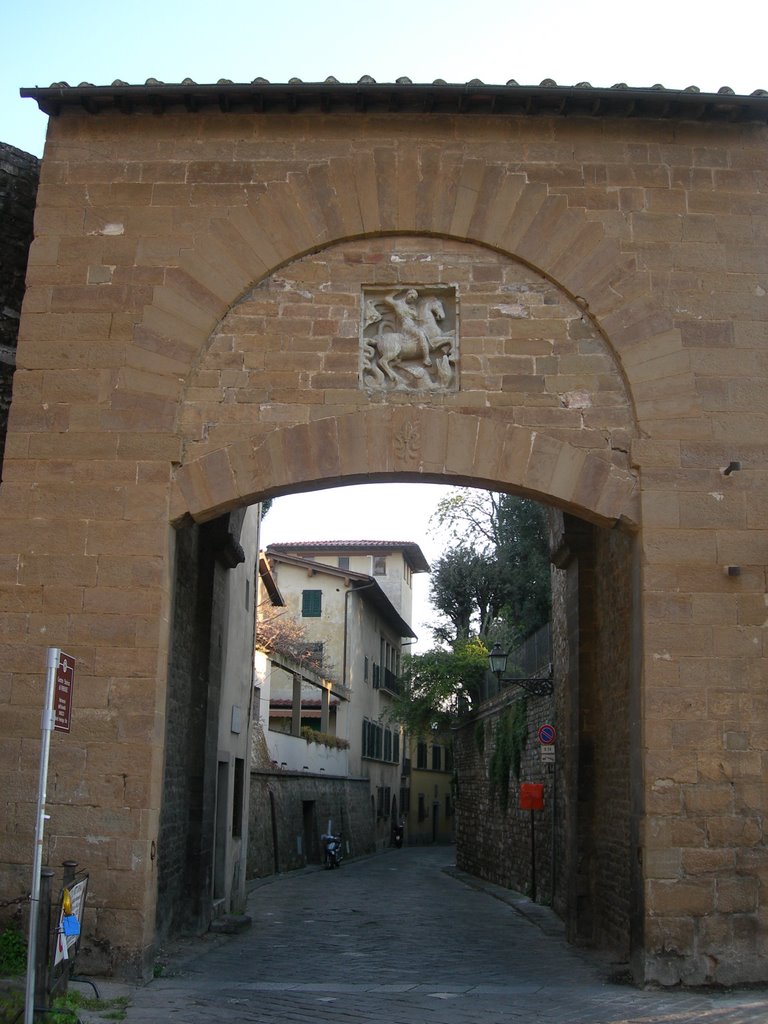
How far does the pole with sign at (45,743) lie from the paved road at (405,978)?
954mm

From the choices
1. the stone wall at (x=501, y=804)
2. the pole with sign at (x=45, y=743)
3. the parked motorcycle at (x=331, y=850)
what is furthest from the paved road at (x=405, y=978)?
the parked motorcycle at (x=331, y=850)

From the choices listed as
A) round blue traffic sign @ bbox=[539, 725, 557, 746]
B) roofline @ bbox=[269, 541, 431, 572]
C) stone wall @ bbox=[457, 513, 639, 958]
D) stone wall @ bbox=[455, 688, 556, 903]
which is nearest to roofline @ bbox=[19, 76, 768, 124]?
stone wall @ bbox=[457, 513, 639, 958]

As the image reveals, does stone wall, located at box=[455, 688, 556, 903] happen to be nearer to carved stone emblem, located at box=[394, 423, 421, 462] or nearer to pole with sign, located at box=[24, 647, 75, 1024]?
carved stone emblem, located at box=[394, 423, 421, 462]

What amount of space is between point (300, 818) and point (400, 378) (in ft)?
61.9

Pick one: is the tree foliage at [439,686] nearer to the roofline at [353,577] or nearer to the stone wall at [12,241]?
the roofline at [353,577]

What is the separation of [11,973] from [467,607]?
26865 millimetres

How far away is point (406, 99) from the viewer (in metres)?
9.02

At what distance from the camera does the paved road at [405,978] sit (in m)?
6.82

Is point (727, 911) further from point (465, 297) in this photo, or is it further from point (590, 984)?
point (465, 297)

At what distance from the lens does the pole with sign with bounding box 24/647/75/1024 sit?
576 centimetres

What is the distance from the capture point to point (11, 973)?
23.8ft

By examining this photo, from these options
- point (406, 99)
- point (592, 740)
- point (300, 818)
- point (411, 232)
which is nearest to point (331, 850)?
point (300, 818)

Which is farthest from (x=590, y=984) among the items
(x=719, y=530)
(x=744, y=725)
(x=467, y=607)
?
(x=467, y=607)

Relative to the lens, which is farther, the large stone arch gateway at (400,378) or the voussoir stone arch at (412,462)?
the voussoir stone arch at (412,462)
